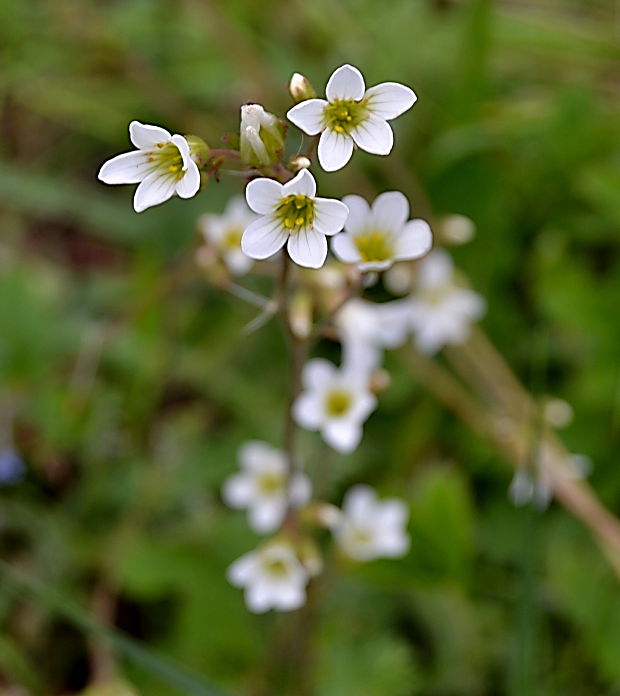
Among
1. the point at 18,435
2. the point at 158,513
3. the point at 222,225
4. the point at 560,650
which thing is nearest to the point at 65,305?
the point at 18,435

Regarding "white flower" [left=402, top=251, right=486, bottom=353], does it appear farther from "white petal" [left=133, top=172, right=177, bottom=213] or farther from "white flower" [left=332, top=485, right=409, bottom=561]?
"white petal" [left=133, top=172, right=177, bottom=213]

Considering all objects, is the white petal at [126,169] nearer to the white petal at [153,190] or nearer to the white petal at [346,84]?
the white petal at [153,190]

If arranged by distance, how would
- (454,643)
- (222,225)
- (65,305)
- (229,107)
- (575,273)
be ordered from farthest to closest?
(229,107)
(65,305)
(575,273)
(454,643)
(222,225)

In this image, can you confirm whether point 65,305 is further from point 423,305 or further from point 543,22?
point 543,22

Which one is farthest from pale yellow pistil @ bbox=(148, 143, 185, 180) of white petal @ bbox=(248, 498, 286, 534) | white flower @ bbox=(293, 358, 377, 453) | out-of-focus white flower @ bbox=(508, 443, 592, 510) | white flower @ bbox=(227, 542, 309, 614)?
out-of-focus white flower @ bbox=(508, 443, 592, 510)

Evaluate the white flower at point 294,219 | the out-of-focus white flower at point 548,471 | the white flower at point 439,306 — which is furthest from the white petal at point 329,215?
the white flower at point 439,306

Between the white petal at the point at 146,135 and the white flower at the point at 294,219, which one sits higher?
the white petal at the point at 146,135
